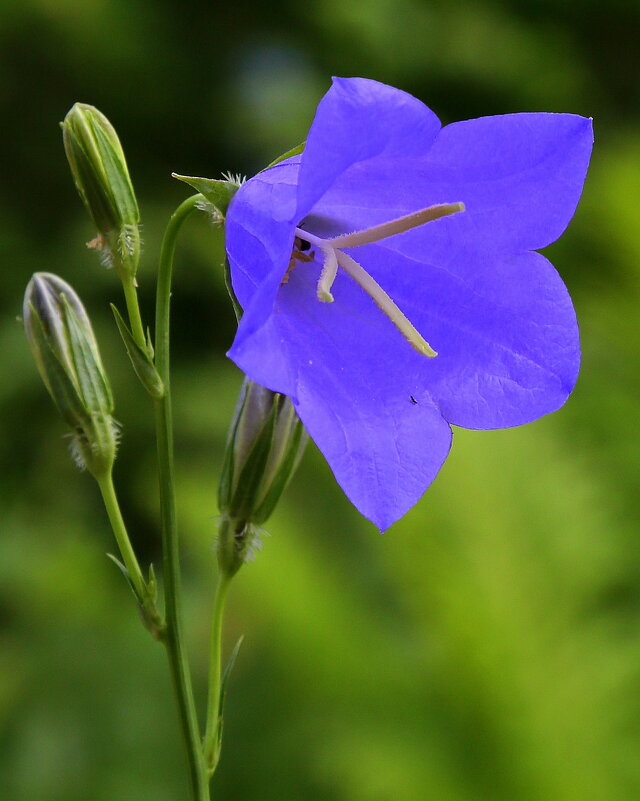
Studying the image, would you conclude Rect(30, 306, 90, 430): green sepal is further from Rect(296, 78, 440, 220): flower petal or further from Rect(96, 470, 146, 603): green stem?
Rect(296, 78, 440, 220): flower petal

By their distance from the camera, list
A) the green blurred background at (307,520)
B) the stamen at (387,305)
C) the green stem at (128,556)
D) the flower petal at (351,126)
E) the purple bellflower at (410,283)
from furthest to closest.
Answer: the green blurred background at (307,520)
the green stem at (128,556)
the stamen at (387,305)
the purple bellflower at (410,283)
the flower petal at (351,126)

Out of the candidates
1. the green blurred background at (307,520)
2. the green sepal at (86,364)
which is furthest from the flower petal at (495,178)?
the green blurred background at (307,520)

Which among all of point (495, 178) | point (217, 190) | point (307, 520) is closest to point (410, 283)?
A: point (495, 178)

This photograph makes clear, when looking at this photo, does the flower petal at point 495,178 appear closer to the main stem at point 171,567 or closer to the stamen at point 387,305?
the stamen at point 387,305

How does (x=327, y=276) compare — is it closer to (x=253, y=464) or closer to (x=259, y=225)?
(x=259, y=225)

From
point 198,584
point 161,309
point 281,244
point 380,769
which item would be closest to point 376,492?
point 281,244

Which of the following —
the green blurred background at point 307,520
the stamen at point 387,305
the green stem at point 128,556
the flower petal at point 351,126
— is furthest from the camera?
the green blurred background at point 307,520

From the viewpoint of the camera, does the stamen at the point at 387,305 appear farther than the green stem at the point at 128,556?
No
